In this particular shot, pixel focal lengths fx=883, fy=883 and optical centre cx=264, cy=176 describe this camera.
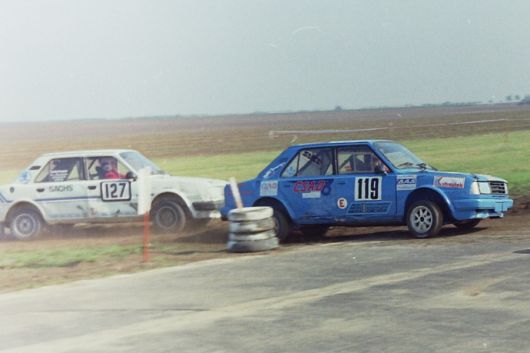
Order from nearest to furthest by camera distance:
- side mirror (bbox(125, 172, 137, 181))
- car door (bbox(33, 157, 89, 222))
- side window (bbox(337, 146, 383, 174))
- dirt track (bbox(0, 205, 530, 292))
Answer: dirt track (bbox(0, 205, 530, 292)) < side window (bbox(337, 146, 383, 174)) < side mirror (bbox(125, 172, 137, 181)) < car door (bbox(33, 157, 89, 222))

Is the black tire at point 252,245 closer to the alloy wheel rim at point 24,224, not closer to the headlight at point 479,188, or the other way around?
the headlight at point 479,188

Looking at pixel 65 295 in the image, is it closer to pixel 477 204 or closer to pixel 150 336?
pixel 150 336

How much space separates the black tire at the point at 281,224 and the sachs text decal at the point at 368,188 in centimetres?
130

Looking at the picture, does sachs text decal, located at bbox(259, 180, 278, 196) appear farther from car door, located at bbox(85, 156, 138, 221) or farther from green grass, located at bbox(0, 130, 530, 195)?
green grass, located at bbox(0, 130, 530, 195)

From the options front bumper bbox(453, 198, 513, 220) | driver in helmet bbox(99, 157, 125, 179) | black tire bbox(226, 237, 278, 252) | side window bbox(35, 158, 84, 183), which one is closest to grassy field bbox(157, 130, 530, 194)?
front bumper bbox(453, 198, 513, 220)

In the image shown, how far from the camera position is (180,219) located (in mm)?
16453

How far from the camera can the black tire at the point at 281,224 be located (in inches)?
573

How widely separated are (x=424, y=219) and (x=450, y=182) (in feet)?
2.25

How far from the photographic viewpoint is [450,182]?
13.4m

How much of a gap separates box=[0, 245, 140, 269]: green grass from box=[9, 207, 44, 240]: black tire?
171 cm

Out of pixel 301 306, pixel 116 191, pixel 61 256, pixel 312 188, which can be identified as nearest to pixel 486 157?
pixel 116 191

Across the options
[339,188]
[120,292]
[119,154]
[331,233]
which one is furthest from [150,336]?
[119,154]

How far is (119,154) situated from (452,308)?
34.5ft

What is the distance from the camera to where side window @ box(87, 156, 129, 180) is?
56.7 feet
